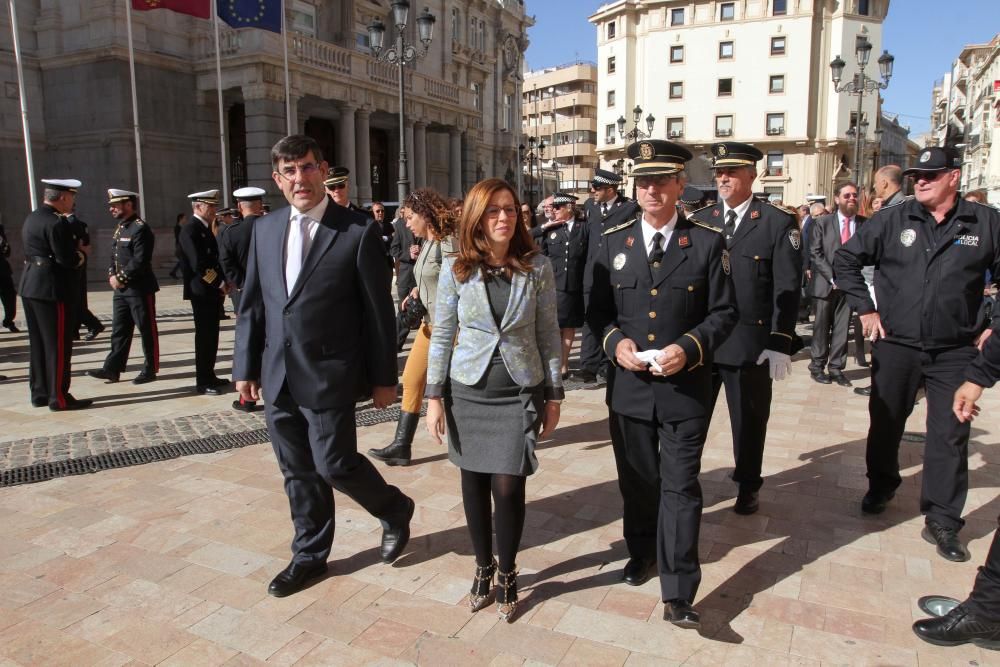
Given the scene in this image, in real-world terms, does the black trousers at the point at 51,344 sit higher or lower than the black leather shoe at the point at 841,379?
higher

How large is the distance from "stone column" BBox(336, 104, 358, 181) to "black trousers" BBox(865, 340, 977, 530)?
23.2m

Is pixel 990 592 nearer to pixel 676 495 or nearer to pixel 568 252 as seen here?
pixel 676 495

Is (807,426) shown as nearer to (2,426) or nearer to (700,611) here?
(700,611)

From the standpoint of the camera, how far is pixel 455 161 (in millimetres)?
32250

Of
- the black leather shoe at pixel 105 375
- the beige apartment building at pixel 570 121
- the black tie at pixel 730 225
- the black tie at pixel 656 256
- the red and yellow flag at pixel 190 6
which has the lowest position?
the black leather shoe at pixel 105 375

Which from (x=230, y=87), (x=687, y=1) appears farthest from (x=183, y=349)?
(x=687, y=1)

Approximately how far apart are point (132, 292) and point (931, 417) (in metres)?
7.29

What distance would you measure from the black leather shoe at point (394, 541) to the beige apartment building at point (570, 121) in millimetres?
65613

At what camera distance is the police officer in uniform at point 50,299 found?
22.1 ft

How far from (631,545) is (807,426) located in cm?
345

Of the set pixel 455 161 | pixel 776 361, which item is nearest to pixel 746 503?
pixel 776 361

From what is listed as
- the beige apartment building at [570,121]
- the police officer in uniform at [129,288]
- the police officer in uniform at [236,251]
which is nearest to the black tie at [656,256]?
the police officer in uniform at [236,251]

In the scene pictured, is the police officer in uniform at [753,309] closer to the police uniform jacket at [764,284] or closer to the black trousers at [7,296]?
the police uniform jacket at [764,284]

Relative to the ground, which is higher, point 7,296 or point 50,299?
point 50,299
